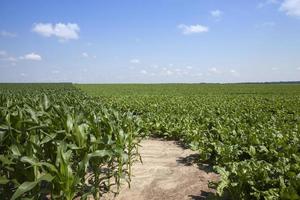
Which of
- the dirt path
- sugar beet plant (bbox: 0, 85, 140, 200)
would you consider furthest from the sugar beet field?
the dirt path

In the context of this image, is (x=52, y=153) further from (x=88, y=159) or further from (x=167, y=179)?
(x=167, y=179)

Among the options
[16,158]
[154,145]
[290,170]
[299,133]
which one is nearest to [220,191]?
[290,170]

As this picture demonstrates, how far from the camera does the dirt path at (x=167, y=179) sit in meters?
4.96

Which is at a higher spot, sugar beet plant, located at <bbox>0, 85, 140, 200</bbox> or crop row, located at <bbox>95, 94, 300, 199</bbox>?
sugar beet plant, located at <bbox>0, 85, 140, 200</bbox>

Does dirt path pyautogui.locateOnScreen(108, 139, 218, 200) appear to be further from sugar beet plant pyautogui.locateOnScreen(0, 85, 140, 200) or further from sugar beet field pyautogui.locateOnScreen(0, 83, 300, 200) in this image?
sugar beet plant pyautogui.locateOnScreen(0, 85, 140, 200)

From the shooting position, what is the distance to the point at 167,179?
18.6 ft

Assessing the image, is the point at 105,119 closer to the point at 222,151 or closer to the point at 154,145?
the point at 222,151

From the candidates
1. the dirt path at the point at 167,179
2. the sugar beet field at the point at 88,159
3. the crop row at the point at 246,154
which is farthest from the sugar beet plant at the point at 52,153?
the crop row at the point at 246,154

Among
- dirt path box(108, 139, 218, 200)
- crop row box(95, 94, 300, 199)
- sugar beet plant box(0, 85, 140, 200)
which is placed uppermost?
sugar beet plant box(0, 85, 140, 200)

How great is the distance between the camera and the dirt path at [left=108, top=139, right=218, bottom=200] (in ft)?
16.3

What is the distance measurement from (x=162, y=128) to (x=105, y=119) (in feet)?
16.2

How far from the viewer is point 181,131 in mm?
9734

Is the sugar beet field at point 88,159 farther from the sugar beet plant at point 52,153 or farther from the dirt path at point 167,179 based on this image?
the dirt path at point 167,179

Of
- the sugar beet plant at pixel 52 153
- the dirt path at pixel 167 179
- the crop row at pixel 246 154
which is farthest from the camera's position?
the dirt path at pixel 167 179
